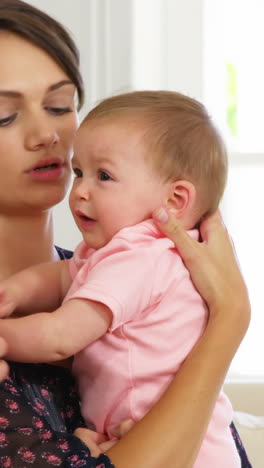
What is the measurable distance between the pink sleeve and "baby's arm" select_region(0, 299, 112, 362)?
0.02 meters

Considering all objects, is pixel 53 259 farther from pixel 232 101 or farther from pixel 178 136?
pixel 232 101

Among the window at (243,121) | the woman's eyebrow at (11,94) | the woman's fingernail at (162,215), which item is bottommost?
the window at (243,121)

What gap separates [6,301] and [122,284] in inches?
11.2

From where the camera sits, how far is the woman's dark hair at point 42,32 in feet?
5.73

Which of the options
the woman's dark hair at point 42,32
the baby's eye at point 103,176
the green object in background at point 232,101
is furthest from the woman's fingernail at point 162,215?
the green object in background at point 232,101

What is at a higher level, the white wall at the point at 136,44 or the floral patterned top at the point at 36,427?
the white wall at the point at 136,44

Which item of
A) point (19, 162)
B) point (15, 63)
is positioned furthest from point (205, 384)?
point (15, 63)

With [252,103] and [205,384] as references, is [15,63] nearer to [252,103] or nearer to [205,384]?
[205,384]

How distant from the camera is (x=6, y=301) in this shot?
1626 millimetres

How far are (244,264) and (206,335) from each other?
2.22 m

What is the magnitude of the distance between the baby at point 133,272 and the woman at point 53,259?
44 millimetres

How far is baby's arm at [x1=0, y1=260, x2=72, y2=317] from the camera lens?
1666 mm

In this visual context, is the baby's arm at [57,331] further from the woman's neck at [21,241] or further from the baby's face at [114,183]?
the woman's neck at [21,241]

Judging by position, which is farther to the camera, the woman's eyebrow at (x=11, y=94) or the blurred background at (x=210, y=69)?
the blurred background at (x=210, y=69)
